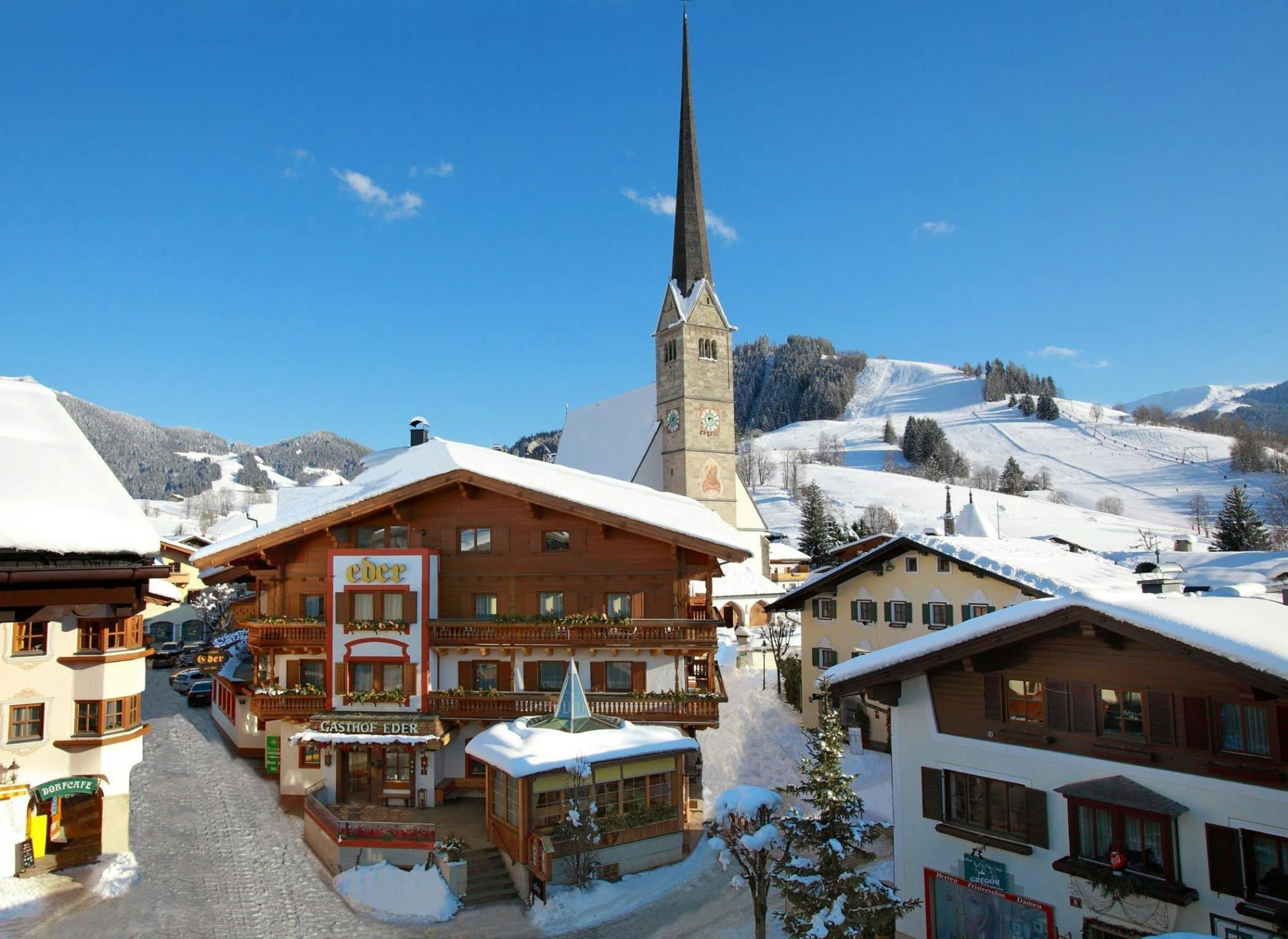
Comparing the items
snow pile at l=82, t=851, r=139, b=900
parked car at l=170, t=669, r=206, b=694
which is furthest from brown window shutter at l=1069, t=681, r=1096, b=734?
parked car at l=170, t=669, r=206, b=694

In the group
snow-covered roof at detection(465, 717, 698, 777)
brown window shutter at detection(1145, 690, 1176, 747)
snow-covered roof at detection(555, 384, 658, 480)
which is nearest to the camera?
brown window shutter at detection(1145, 690, 1176, 747)

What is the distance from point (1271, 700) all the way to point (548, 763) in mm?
15095

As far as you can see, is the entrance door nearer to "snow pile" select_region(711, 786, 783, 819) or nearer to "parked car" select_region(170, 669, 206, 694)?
"snow pile" select_region(711, 786, 783, 819)

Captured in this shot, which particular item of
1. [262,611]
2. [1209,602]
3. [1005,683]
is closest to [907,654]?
[1005,683]

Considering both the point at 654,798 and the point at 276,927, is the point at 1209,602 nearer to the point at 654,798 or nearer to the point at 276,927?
the point at 654,798

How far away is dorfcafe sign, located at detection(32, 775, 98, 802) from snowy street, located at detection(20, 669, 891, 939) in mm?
2210

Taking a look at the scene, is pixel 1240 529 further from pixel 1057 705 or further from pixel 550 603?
pixel 1057 705

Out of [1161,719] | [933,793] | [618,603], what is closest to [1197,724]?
[1161,719]

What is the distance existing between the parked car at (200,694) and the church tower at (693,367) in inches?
1523

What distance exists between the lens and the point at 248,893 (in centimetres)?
2172

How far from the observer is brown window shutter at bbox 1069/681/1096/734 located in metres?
14.3

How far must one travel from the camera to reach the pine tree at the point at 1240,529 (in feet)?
240

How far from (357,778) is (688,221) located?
198ft

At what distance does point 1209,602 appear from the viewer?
49.8ft
